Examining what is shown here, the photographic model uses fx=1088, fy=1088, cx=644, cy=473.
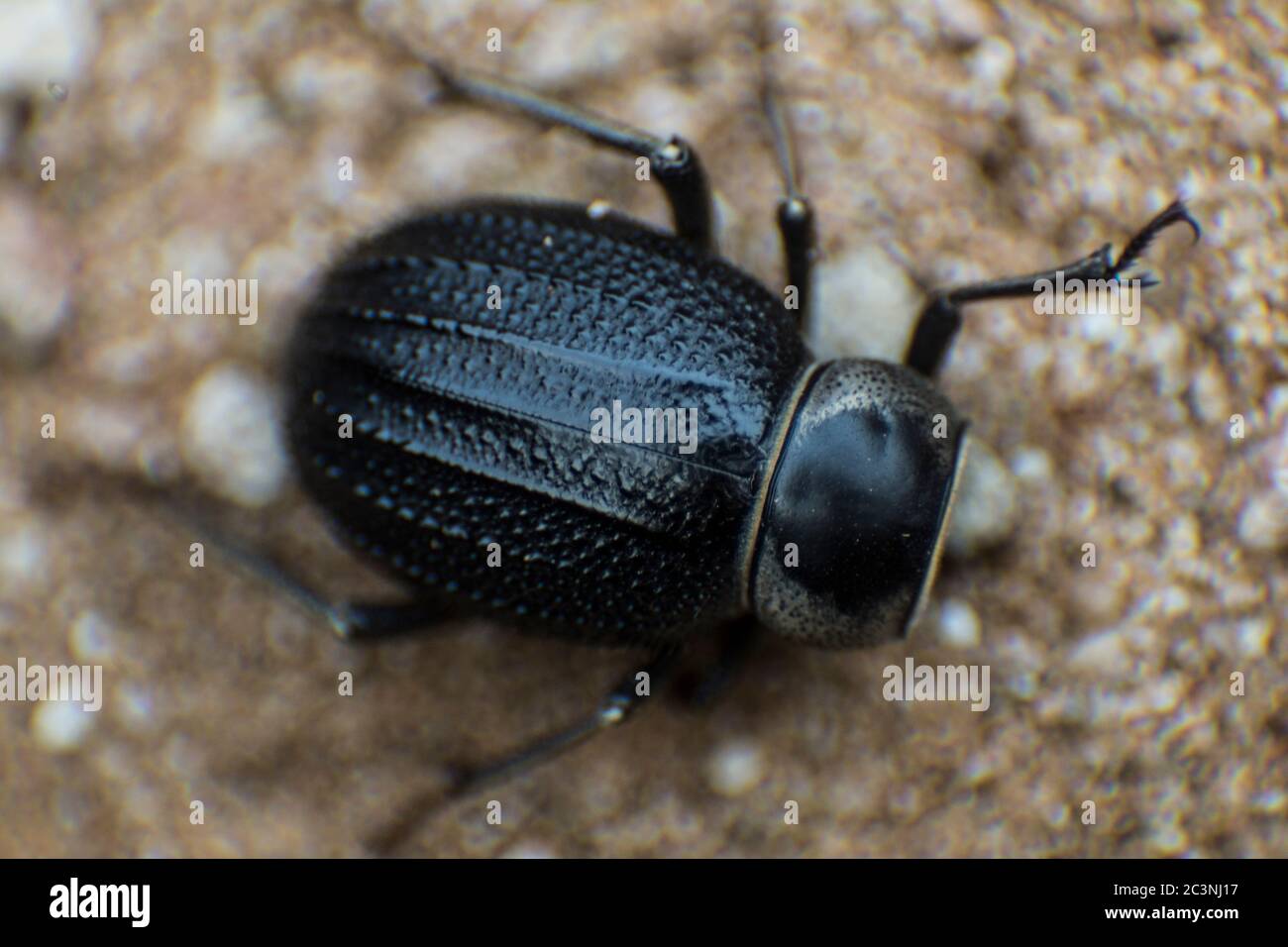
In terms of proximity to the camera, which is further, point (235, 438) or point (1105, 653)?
point (235, 438)

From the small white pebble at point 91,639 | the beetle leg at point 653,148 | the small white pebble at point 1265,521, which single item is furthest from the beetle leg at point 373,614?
the small white pebble at point 1265,521

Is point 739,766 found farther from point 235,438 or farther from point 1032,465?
point 235,438

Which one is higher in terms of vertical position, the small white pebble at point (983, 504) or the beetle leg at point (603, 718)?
the small white pebble at point (983, 504)

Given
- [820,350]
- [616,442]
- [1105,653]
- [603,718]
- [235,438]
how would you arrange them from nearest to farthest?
[616,442]
[603,718]
[1105,653]
[820,350]
[235,438]


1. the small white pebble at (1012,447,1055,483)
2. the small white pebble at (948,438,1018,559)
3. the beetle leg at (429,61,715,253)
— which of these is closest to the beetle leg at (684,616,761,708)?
the small white pebble at (948,438,1018,559)

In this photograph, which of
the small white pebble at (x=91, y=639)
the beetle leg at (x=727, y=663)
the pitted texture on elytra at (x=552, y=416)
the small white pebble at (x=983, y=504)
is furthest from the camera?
the small white pebble at (x=91, y=639)

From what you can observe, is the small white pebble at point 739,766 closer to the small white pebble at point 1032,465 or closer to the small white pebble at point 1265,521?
the small white pebble at point 1032,465

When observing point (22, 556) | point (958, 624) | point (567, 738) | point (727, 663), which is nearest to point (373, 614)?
point (567, 738)

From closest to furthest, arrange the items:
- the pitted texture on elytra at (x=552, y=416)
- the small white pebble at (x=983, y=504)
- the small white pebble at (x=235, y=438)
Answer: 1. the pitted texture on elytra at (x=552, y=416)
2. the small white pebble at (x=983, y=504)
3. the small white pebble at (x=235, y=438)
